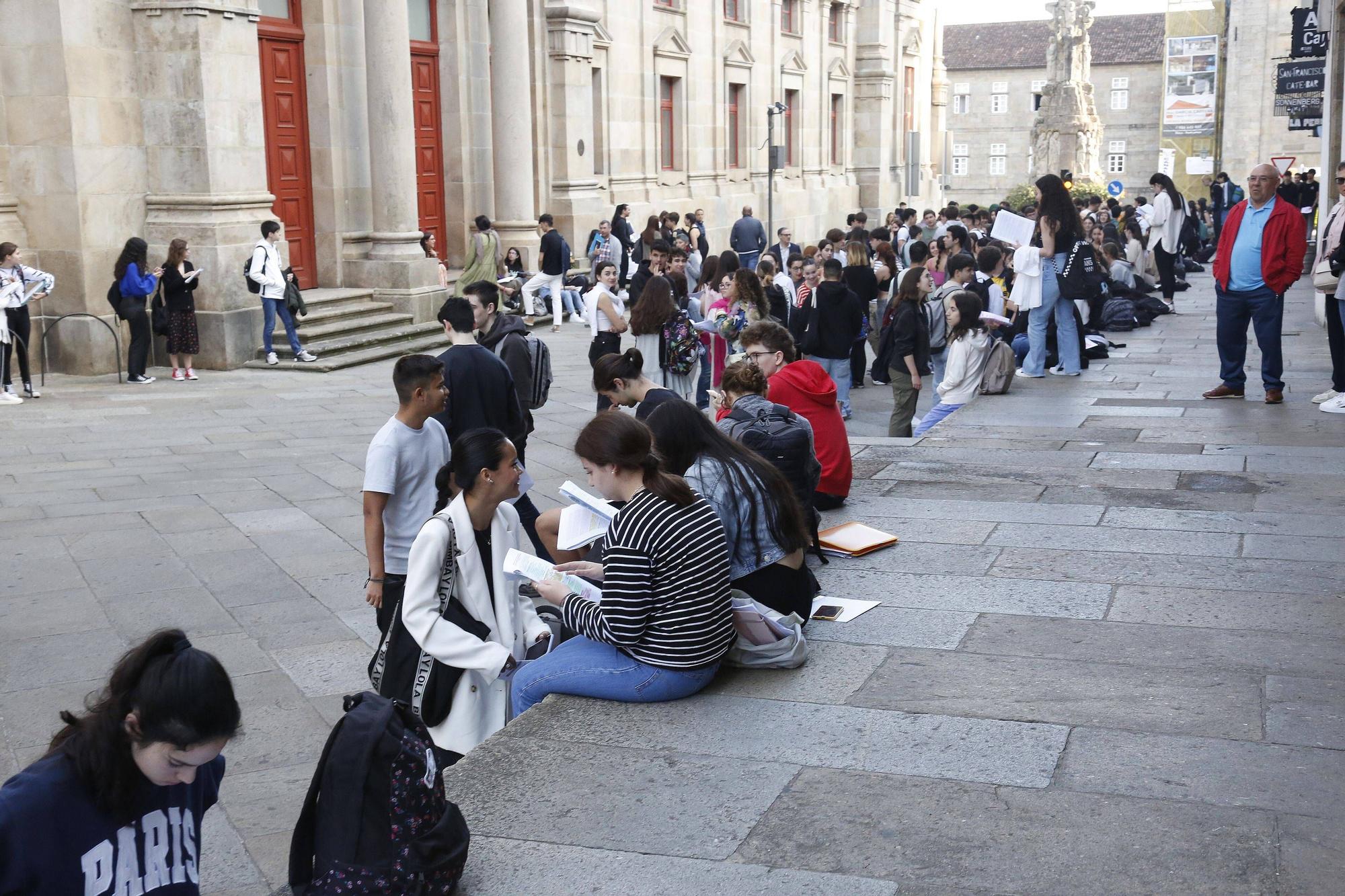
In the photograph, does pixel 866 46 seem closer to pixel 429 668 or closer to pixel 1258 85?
pixel 1258 85

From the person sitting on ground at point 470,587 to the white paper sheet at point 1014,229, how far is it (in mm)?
9303

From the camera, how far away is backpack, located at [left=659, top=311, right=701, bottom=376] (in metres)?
10.4

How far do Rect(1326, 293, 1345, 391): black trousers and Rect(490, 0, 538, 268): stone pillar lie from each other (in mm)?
13638

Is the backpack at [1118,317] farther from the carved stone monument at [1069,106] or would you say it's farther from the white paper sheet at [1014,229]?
the carved stone monument at [1069,106]

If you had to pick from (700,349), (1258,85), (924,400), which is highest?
(1258,85)

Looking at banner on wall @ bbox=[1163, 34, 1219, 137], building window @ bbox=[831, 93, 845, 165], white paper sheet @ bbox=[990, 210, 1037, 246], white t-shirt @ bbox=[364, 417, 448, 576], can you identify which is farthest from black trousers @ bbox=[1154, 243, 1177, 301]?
banner on wall @ bbox=[1163, 34, 1219, 137]

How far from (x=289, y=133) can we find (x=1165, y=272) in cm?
1361

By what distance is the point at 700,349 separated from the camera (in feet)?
34.9

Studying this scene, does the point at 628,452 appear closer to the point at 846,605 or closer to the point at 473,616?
the point at 473,616

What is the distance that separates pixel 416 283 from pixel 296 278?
164cm

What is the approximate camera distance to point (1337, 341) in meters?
11.0

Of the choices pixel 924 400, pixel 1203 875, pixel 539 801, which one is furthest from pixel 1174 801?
pixel 924 400

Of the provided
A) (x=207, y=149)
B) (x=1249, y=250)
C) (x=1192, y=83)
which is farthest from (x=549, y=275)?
(x=1192, y=83)

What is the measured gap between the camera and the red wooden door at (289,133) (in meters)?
18.1
